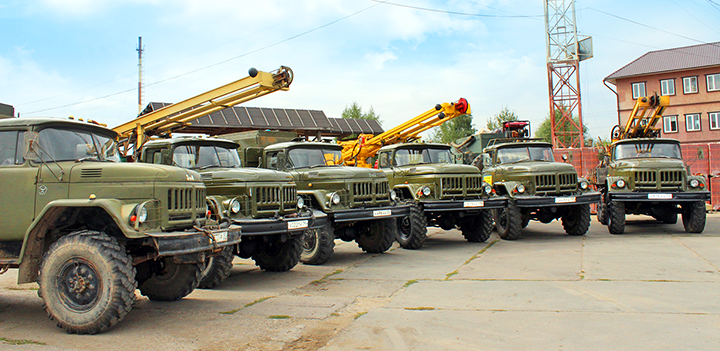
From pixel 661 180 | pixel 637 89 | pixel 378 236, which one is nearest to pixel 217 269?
pixel 378 236

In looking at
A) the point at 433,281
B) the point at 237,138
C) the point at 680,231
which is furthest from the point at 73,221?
the point at 680,231

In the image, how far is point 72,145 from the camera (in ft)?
18.3

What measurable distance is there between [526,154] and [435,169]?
10.4 feet

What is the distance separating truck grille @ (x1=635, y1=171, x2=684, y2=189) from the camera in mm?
11875

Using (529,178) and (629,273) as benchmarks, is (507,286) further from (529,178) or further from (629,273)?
(529,178)

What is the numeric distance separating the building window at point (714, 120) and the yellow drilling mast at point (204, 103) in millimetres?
35939

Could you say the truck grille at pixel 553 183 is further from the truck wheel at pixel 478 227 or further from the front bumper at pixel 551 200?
the truck wheel at pixel 478 227

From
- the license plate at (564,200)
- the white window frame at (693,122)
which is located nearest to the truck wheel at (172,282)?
the license plate at (564,200)

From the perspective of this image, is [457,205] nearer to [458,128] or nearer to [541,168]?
[541,168]

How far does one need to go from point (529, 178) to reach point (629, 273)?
451 cm

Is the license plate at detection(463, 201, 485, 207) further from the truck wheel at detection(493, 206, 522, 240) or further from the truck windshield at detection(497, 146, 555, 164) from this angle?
the truck windshield at detection(497, 146, 555, 164)

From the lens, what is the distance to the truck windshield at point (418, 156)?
11773mm

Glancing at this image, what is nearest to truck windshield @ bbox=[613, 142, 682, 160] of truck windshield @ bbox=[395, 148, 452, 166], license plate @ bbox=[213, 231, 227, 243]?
truck windshield @ bbox=[395, 148, 452, 166]

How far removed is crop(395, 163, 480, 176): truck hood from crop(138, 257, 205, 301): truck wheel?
594 cm
